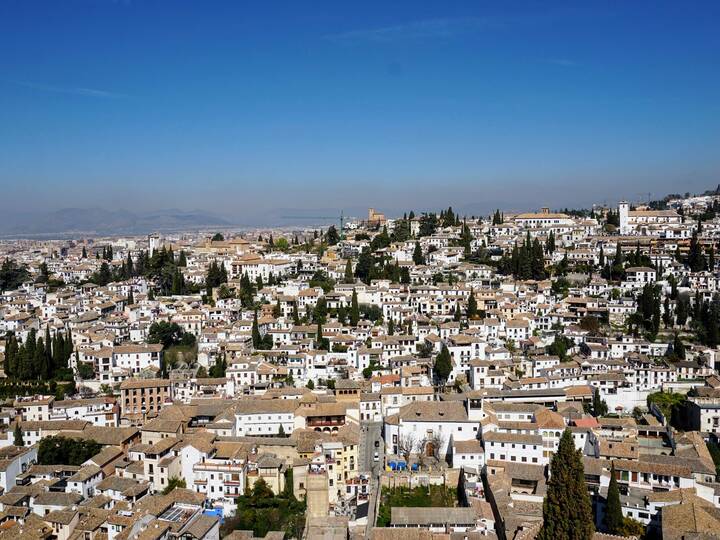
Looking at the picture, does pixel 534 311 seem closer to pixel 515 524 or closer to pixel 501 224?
pixel 515 524

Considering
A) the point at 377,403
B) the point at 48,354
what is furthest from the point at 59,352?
the point at 377,403

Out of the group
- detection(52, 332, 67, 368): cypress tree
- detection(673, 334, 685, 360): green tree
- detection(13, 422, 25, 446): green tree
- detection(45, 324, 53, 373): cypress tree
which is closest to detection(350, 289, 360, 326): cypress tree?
detection(52, 332, 67, 368): cypress tree

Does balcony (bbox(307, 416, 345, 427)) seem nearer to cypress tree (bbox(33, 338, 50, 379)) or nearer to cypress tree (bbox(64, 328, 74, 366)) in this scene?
cypress tree (bbox(33, 338, 50, 379))

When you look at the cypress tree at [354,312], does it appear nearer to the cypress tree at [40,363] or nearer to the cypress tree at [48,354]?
the cypress tree at [48,354]

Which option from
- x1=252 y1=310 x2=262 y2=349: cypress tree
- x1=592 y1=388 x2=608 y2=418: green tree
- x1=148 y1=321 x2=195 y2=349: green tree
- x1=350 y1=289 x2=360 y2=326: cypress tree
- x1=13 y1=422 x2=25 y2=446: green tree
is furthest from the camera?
x1=350 y1=289 x2=360 y2=326: cypress tree

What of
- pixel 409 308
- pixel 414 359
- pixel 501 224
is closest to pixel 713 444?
pixel 414 359

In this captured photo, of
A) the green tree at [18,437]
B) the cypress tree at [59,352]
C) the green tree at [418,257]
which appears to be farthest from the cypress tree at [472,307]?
the green tree at [18,437]
